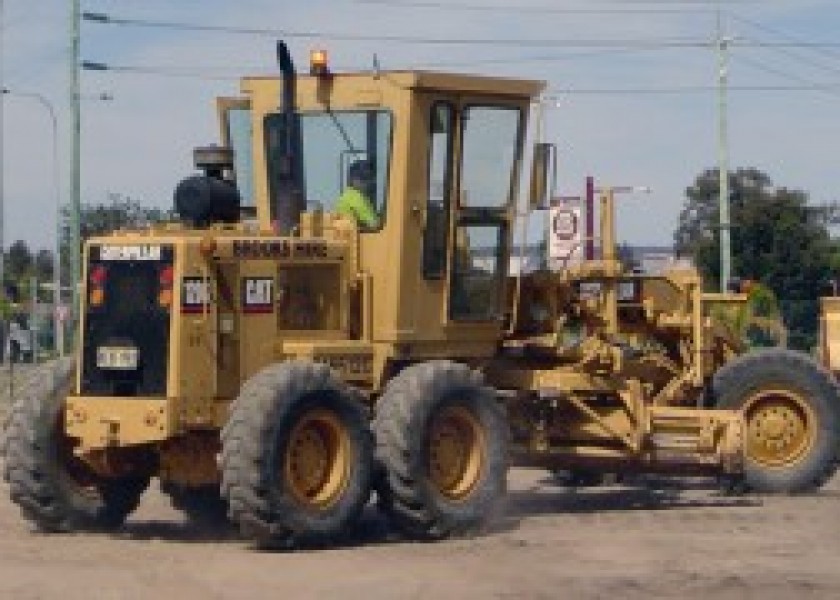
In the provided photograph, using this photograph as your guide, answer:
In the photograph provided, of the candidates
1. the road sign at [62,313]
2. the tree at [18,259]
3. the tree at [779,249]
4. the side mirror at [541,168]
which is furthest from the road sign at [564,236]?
the tree at [18,259]

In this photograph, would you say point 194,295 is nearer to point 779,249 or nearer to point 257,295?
point 257,295

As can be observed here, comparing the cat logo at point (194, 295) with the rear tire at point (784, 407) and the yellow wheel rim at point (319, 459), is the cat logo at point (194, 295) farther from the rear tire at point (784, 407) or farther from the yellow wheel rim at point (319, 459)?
the rear tire at point (784, 407)

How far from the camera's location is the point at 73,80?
40094mm

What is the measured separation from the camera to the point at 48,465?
14.2 m

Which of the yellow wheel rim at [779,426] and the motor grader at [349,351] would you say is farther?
the yellow wheel rim at [779,426]

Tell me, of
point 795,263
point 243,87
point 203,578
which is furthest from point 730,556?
point 795,263

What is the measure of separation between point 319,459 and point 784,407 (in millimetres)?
5654

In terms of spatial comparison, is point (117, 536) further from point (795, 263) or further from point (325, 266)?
point (795, 263)

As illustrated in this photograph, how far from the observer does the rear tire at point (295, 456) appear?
1297 cm

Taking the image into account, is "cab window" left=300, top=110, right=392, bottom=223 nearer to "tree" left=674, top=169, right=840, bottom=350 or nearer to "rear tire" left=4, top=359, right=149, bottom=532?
"rear tire" left=4, top=359, right=149, bottom=532

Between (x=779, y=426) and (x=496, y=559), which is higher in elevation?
(x=779, y=426)

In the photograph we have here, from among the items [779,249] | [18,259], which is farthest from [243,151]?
[18,259]

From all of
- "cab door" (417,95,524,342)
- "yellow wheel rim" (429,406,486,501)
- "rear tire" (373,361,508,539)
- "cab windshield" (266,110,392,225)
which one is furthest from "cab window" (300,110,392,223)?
"yellow wheel rim" (429,406,486,501)

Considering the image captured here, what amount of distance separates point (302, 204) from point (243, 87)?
4.20ft
